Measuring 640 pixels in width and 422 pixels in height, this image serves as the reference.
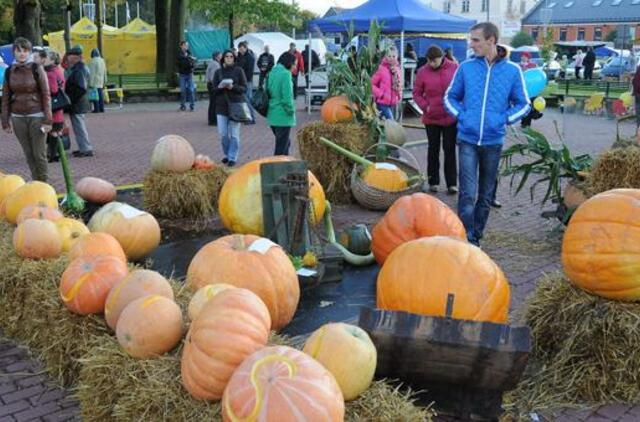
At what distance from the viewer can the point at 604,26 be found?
8869 cm

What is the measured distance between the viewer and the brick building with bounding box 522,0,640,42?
8700 centimetres

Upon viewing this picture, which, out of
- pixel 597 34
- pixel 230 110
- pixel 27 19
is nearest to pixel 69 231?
pixel 230 110

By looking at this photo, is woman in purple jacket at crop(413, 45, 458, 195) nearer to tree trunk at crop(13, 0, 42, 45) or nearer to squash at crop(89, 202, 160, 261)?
squash at crop(89, 202, 160, 261)

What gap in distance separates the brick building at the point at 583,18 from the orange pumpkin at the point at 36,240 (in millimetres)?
87426

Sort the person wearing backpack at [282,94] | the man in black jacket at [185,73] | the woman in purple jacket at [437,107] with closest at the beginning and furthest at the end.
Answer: the woman in purple jacket at [437,107] < the person wearing backpack at [282,94] < the man in black jacket at [185,73]

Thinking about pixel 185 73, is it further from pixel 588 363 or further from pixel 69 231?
pixel 588 363

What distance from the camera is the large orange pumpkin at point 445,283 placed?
3.94 metres

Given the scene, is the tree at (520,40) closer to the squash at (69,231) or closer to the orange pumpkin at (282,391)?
the squash at (69,231)

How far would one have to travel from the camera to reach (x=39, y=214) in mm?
5145

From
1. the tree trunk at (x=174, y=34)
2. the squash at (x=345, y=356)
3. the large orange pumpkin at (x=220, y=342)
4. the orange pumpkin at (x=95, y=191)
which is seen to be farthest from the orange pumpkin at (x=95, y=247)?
the tree trunk at (x=174, y=34)

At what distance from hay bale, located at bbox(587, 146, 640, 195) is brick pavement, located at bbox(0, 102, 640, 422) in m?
0.73

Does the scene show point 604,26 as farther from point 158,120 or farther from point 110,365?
point 110,365

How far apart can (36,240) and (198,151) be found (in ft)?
27.8

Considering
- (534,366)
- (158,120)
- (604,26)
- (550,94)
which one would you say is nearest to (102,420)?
(534,366)
